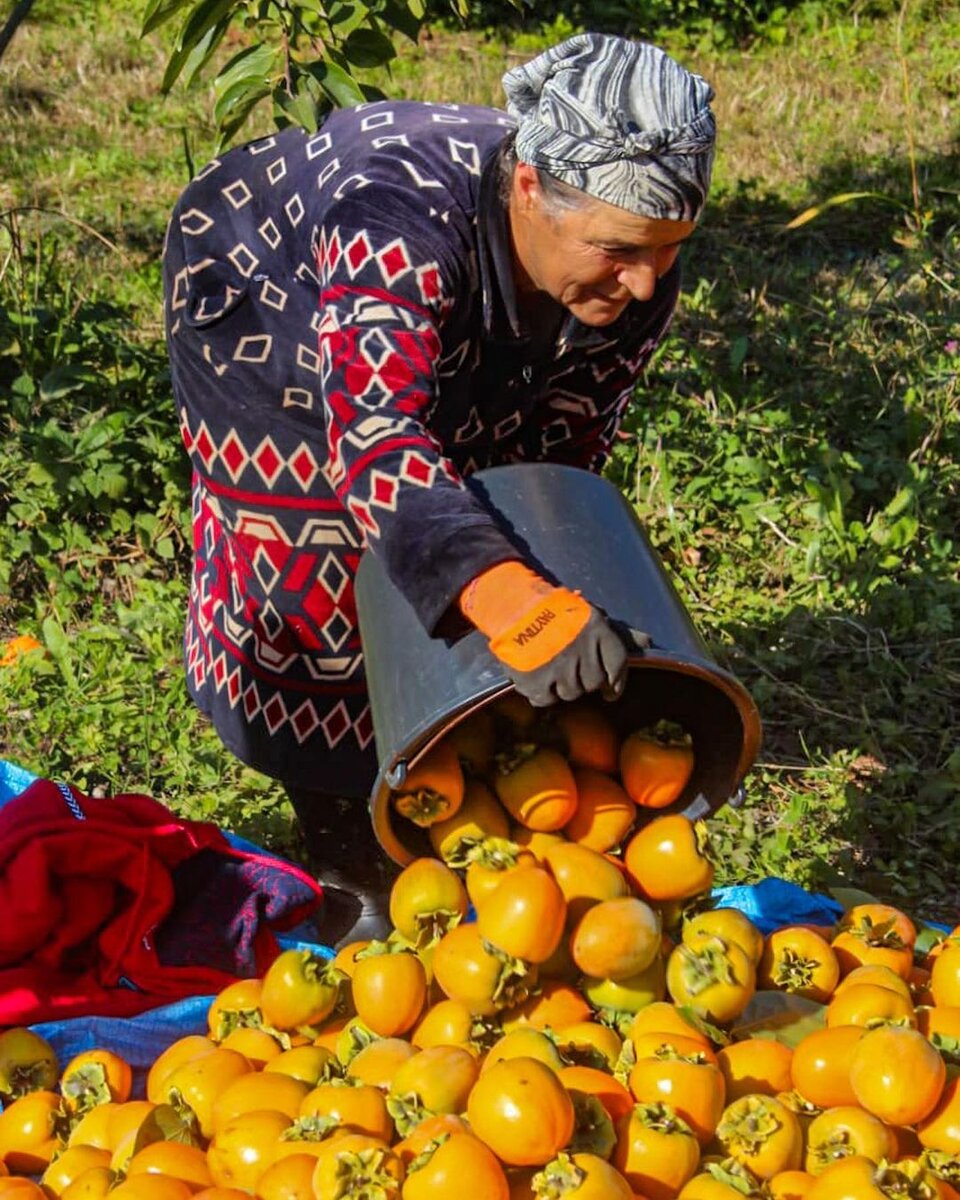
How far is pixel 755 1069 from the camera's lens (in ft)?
5.35

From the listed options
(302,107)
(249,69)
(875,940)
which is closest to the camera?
(875,940)

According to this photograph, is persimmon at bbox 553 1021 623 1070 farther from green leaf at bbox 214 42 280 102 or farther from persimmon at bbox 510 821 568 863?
green leaf at bbox 214 42 280 102

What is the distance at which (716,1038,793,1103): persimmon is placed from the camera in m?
1.63

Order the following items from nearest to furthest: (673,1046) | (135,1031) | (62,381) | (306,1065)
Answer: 1. (673,1046)
2. (306,1065)
3. (135,1031)
4. (62,381)

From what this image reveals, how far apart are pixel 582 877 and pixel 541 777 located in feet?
0.42

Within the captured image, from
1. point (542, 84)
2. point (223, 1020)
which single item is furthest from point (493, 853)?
point (542, 84)

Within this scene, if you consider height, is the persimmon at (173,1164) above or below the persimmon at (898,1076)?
below

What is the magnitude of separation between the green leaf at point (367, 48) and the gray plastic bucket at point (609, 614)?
136 centimetres

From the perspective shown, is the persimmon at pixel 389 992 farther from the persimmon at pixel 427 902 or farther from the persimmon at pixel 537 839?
the persimmon at pixel 537 839

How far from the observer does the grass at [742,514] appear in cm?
338

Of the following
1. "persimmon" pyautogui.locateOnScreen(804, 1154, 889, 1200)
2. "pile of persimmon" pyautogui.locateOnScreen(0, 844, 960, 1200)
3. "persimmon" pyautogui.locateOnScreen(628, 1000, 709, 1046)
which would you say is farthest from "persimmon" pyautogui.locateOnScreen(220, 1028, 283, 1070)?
Result: "persimmon" pyautogui.locateOnScreen(804, 1154, 889, 1200)

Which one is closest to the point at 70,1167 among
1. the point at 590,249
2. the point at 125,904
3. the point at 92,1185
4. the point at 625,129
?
the point at 92,1185

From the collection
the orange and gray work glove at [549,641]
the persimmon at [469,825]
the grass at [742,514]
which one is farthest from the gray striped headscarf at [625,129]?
the grass at [742,514]

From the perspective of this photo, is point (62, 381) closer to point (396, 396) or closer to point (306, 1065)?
point (396, 396)
